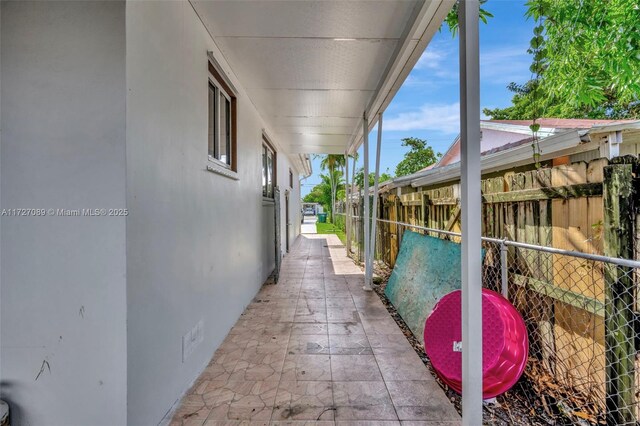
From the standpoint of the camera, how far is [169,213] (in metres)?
1.84

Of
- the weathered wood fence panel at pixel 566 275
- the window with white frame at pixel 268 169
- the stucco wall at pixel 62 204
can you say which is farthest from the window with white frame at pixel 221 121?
the weathered wood fence panel at pixel 566 275

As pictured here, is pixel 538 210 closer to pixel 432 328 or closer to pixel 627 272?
pixel 627 272

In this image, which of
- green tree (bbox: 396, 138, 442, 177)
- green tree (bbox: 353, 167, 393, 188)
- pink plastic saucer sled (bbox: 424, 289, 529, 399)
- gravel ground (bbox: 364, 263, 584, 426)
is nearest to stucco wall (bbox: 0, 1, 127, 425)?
pink plastic saucer sled (bbox: 424, 289, 529, 399)

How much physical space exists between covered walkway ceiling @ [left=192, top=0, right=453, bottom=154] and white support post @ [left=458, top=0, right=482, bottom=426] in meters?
0.67

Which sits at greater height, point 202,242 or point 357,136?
point 357,136

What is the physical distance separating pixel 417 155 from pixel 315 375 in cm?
2685

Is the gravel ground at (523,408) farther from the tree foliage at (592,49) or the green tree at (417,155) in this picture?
the green tree at (417,155)

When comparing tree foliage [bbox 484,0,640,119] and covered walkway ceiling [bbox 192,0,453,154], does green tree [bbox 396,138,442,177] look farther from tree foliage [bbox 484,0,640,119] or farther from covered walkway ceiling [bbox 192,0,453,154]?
covered walkway ceiling [bbox 192,0,453,154]

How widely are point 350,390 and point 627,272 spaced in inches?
69.6

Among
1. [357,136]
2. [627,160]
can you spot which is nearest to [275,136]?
[357,136]

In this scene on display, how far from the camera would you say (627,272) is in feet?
4.90

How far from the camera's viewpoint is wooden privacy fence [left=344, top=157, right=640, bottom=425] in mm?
1496

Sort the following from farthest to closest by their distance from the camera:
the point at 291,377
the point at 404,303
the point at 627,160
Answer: the point at 404,303, the point at 291,377, the point at 627,160

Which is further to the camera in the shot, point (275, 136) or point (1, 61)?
point (275, 136)
